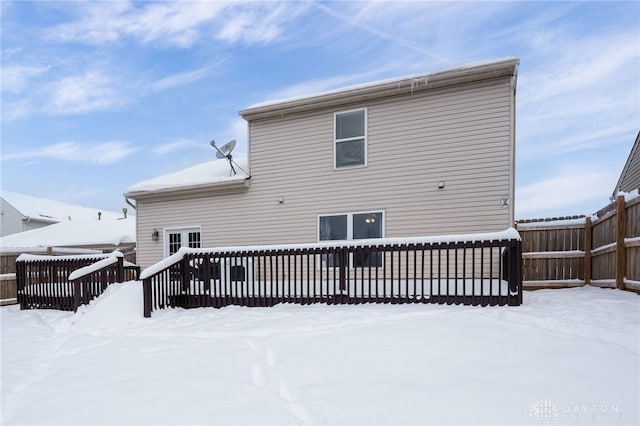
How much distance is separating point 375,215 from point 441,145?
2.08 m

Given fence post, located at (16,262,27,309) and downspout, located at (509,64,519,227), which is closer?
downspout, located at (509,64,519,227)

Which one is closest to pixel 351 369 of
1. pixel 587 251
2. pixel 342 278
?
pixel 342 278

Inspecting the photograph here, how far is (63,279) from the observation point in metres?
6.91

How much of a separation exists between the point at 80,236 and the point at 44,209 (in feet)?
36.0

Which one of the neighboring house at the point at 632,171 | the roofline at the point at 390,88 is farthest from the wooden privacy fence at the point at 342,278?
the neighboring house at the point at 632,171

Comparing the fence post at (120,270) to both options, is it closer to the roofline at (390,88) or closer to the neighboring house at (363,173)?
the neighboring house at (363,173)

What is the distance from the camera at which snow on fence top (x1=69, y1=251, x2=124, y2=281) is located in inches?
238

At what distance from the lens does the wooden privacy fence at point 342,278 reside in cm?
471

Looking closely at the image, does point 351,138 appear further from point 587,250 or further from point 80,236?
point 80,236

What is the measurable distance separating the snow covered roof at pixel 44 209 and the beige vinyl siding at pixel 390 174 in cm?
1990

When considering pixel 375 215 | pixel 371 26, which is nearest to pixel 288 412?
pixel 375 215

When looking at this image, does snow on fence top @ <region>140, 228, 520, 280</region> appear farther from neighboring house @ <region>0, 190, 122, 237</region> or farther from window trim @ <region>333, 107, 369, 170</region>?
neighboring house @ <region>0, 190, 122, 237</region>

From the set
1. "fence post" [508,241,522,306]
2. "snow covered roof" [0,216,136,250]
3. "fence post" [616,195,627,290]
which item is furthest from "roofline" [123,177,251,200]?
"fence post" [616,195,627,290]

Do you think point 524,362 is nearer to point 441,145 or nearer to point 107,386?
point 107,386
